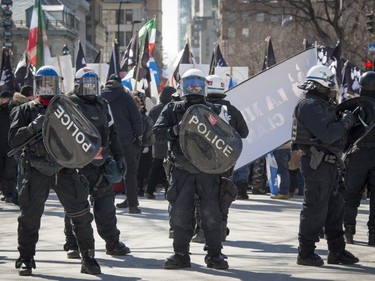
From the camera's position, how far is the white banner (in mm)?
16328

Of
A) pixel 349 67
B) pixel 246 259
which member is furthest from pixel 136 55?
pixel 246 259

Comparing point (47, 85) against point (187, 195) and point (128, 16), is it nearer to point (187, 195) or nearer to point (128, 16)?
point (187, 195)

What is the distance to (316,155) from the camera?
1005 centimetres

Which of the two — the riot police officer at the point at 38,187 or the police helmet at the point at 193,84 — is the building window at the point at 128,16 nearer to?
the police helmet at the point at 193,84

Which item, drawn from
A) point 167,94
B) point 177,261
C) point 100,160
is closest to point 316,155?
point 177,261

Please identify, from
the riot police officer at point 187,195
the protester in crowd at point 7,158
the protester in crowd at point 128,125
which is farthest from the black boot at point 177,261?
the protester in crowd at point 7,158

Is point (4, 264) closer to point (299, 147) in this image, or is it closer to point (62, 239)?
point (62, 239)

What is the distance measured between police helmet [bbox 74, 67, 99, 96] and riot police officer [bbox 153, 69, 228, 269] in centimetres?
73

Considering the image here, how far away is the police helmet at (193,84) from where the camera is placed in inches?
395

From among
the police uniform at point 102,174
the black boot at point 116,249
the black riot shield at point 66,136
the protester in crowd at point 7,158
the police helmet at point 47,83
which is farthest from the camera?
the protester in crowd at point 7,158

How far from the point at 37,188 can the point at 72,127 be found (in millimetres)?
600

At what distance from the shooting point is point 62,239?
40.4 ft

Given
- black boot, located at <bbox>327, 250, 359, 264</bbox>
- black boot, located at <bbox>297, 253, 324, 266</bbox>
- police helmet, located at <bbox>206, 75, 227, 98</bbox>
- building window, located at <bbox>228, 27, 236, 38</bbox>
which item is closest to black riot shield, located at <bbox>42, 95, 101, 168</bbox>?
black boot, located at <bbox>297, 253, 324, 266</bbox>

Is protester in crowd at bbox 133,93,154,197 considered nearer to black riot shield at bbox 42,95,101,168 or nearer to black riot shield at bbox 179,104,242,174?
black riot shield at bbox 179,104,242,174
